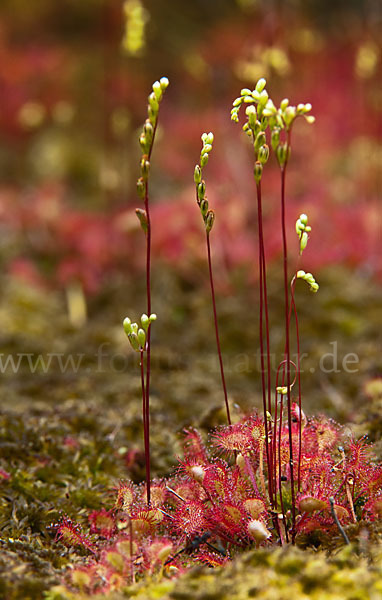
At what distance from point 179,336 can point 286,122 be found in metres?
3.02

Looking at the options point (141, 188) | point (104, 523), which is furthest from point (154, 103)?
point (104, 523)

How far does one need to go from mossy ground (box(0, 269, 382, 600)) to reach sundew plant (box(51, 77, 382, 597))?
0.08 metres

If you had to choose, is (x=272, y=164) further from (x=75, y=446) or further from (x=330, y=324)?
(x=75, y=446)

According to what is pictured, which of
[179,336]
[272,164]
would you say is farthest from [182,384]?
[272,164]

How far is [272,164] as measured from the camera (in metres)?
7.85

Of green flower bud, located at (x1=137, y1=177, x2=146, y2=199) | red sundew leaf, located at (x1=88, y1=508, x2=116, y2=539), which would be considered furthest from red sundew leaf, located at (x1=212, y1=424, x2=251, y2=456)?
green flower bud, located at (x1=137, y1=177, x2=146, y2=199)

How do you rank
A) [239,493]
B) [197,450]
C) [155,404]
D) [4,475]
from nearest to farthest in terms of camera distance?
[239,493] < [197,450] < [4,475] < [155,404]

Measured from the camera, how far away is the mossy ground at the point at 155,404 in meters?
1.43

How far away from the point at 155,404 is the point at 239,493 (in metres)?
1.50

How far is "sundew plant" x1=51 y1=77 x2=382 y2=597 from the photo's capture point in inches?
60.5

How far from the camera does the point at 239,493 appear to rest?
175cm

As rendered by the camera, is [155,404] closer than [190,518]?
No

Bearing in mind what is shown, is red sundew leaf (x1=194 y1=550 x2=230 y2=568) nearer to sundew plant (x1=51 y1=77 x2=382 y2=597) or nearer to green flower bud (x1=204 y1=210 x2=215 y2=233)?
sundew plant (x1=51 y1=77 x2=382 y2=597)

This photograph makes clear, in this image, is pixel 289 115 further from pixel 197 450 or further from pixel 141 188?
pixel 197 450
